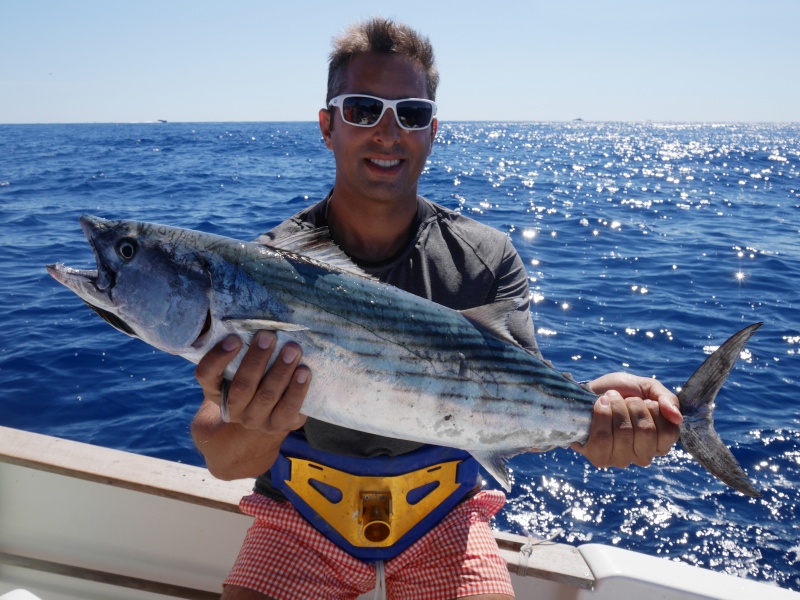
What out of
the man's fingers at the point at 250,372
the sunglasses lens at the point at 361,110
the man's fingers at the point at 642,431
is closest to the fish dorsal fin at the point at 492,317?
the man's fingers at the point at 642,431

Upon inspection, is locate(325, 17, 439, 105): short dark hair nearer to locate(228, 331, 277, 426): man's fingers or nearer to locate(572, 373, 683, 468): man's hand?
locate(228, 331, 277, 426): man's fingers

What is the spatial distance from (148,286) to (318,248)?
0.79 m

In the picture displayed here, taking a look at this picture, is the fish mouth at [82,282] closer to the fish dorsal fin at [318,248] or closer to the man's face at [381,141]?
the fish dorsal fin at [318,248]

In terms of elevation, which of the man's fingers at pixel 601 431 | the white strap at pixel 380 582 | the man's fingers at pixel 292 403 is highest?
the man's fingers at pixel 292 403

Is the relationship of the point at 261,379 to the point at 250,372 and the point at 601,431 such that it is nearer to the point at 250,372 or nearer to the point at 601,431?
the point at 250,372

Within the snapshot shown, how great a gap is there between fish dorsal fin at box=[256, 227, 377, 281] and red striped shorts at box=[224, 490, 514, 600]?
1.42 metres

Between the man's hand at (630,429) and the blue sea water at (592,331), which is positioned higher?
the man's hand at (630,429)

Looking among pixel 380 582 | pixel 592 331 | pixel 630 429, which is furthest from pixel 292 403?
pixel 592 331

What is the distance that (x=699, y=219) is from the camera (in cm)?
1923

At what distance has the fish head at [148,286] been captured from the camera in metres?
2.61

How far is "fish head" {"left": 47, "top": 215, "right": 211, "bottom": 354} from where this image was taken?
8.57 ft

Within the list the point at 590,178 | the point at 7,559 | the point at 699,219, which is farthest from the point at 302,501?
the point at 590,178

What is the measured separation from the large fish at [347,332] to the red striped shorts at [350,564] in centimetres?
64

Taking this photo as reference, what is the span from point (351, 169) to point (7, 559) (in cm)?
339
